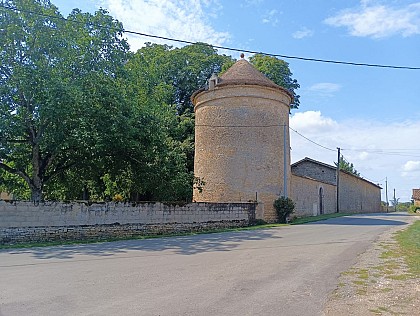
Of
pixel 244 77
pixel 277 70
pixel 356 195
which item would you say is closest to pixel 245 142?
pixel 244 77

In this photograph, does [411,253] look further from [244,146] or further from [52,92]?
[244,146]

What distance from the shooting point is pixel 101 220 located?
18844 millimetres

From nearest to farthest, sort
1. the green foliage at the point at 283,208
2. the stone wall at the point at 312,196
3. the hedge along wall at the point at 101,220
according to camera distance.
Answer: the hedge along wall at the point at 101,220 < the green foliage at the point at 283,208 < the stone wall at the point at 312,196

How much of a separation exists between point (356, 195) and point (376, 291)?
52738mm

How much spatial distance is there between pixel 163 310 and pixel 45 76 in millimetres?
15466

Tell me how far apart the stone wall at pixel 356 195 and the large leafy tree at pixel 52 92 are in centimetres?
3648

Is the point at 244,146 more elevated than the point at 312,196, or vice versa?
the point at 244,146

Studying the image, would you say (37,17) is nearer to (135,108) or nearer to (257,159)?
(135,108)

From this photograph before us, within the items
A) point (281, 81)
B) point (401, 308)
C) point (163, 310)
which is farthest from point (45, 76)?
point (281, 81)

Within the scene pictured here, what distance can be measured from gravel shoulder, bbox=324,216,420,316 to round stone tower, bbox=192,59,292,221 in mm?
18366

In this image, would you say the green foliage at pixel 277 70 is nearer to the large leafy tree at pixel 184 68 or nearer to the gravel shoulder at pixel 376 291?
the large leafy tree at pixel 184 68

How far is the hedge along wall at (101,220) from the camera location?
1661 centimetres

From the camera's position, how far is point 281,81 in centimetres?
4006

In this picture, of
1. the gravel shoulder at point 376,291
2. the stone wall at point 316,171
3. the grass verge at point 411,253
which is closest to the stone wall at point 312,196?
the stone wall at point 316,171
